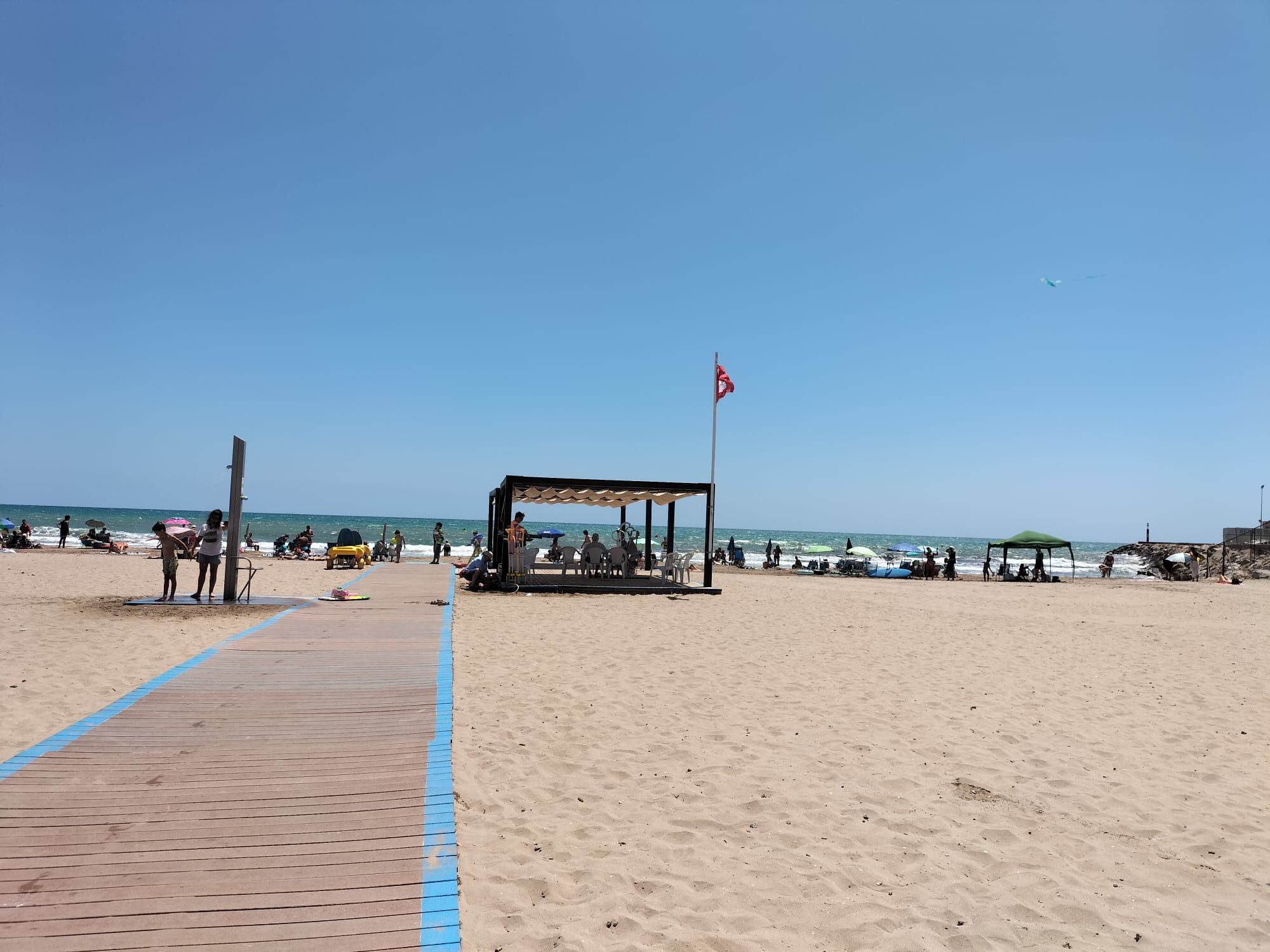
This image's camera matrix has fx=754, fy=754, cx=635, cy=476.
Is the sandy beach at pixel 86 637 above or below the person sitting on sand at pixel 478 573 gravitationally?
below

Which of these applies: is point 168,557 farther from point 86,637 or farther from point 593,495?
point 593,495

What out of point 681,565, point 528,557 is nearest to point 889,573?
point 681,565

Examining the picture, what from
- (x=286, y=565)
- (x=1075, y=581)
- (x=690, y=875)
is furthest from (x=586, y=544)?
(x=1075, y=581)

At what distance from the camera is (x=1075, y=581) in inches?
1147

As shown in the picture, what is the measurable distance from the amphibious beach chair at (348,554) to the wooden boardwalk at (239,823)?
16221 mm

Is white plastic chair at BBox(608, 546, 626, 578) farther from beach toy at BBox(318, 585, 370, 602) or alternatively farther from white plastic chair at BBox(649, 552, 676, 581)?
beach toy at BBox(318, 585, 370, 602)

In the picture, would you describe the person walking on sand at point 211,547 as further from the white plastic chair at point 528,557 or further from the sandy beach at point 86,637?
the white plastic chair at point 528,557

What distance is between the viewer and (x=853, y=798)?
4582 millimetres

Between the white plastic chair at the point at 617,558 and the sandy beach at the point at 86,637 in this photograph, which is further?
the white plastic chair at the point at 617,558

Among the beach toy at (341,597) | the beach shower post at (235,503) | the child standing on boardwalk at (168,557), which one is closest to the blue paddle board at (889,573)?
the beach toy at (341,597)

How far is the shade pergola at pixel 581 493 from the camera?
1677cm

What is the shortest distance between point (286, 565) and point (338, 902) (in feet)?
76.0

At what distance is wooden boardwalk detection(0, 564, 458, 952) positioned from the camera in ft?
9.12

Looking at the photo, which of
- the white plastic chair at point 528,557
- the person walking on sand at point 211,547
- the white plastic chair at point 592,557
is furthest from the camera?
the white plastic chair at point 592,557
